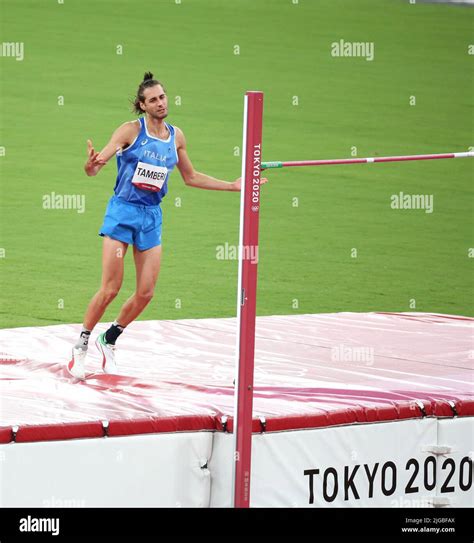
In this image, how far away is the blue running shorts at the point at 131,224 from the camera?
722cm

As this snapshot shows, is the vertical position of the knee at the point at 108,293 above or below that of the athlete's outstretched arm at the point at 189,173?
below

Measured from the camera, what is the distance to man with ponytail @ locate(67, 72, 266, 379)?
23.6 ft

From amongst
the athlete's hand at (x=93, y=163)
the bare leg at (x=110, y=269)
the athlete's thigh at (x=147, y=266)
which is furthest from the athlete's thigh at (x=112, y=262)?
the athlete's hand at (x=93, y=163)

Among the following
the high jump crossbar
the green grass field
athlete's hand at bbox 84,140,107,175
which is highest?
the green grass field

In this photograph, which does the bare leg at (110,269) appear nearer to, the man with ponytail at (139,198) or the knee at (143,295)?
the man with ponytail at (139,198)

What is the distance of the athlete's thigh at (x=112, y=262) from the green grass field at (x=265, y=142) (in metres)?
3.67

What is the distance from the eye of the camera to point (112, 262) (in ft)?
23.6

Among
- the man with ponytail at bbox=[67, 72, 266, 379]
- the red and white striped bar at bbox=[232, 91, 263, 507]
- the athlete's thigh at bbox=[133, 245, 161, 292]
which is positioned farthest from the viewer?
the athlete's thigh at bbox=[133, 245, 161, 292]

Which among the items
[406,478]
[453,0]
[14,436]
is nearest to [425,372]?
[406,478]

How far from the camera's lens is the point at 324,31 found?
21.2 m

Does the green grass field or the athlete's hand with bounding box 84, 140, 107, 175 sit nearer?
the athlete's hand with bounding box 84, 140, 107, 175

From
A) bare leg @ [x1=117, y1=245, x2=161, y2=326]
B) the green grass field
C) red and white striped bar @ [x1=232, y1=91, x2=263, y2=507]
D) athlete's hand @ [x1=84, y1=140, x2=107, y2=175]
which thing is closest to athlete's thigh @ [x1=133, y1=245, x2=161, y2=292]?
bare leg @ [x1=117, y1=245, x2=161, y2=326]

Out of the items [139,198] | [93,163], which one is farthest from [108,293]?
[93,163]

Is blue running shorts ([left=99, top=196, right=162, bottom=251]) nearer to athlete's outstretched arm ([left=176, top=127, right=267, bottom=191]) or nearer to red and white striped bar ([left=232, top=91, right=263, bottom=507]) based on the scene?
athlete's outstretched arm ([left=176, top=127, right=267, bottom=191])
